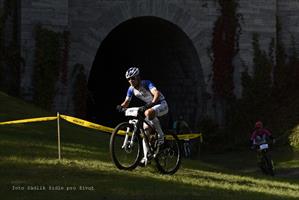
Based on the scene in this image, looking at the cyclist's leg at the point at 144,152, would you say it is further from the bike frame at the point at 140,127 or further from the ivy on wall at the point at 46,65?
the ivy on wall at the point at 46,65

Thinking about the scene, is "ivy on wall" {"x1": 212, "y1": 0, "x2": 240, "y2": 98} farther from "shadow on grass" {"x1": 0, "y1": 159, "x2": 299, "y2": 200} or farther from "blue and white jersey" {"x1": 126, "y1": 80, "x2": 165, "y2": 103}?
"blue and white jersey" {"x1": 126, "y1": 80, "x2": 165, "y2": 103}

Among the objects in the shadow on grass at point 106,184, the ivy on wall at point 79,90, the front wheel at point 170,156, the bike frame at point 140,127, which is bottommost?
the shadow on grass at point 106,184

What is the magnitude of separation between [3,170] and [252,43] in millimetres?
15612

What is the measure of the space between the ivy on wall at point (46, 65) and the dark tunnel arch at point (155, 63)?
7.11 feet

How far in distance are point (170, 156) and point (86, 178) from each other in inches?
71.8

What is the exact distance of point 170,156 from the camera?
9.91 m

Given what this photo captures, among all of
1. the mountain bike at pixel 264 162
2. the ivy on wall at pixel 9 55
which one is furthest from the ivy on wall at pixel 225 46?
the ivy on wall at pixel 9 55

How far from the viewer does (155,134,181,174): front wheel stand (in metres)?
9.73

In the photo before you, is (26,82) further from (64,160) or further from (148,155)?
(148,155)

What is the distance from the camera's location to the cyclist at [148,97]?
9.30m

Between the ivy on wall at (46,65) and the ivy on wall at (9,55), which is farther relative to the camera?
the ivy on wall at (46,65)

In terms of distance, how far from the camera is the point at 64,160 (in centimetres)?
1037

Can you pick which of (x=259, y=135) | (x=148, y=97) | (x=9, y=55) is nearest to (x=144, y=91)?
(x=148, y=97)

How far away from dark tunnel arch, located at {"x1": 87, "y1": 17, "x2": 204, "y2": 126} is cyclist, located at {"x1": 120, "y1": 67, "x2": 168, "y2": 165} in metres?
11.5
